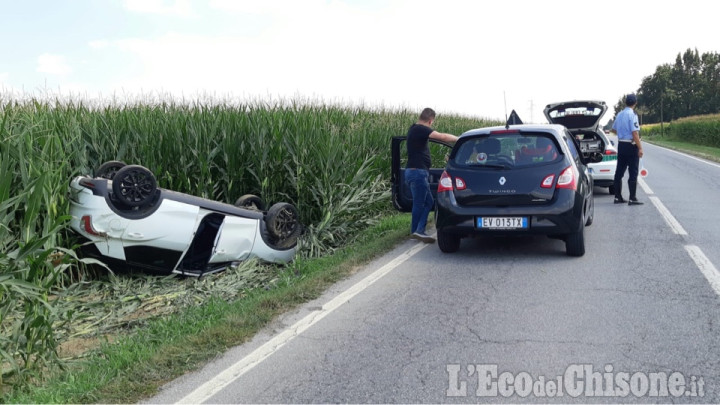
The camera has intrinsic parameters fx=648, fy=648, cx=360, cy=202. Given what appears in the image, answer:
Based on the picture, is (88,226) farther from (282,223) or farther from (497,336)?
(497,336)

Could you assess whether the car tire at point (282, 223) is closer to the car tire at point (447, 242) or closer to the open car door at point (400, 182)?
the open car door at point (400, 182)

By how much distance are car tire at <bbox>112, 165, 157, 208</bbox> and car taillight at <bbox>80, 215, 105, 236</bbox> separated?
0.41m

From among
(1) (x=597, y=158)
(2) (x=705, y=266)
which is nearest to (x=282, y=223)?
(2) (x=705, y=266)

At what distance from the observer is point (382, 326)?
17.7 ft

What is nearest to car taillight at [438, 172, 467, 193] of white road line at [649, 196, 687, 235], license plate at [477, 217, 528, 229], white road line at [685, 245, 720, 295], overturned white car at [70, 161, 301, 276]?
license plate at [477, 217, 528, 229]

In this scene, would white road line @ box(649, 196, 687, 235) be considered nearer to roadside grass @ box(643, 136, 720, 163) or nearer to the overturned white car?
the overturned white car

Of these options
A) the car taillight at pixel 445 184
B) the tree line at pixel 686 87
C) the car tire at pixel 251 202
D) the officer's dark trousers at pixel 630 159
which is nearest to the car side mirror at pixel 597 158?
the officer's dark trousers at pixel 630 159

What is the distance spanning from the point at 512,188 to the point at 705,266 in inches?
90.4

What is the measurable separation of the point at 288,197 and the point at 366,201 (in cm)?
155

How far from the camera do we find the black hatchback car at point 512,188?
7.77m

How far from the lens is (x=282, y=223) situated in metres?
9.01

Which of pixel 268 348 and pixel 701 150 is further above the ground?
pixel 268 348

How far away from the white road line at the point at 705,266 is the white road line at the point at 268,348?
3.37 meters

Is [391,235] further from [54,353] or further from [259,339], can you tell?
[54,353]
